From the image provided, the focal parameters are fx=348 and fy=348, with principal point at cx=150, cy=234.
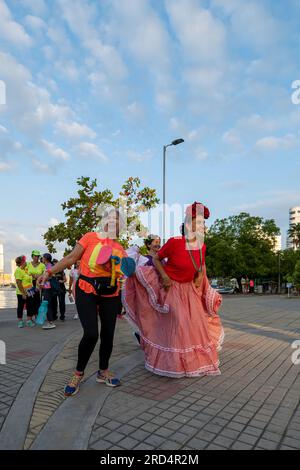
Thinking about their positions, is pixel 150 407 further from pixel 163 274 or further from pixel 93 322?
pixel 163 274

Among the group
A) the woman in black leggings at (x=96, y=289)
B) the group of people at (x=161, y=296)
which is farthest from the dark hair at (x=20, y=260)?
the woman in black leggings at (x=96, y=289)

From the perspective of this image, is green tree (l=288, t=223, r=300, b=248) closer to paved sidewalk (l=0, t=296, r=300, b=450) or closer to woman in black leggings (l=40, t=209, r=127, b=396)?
paved sidewalk (l=0, t=296, r=300, b=450)

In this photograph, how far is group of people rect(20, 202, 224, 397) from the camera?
3.66m

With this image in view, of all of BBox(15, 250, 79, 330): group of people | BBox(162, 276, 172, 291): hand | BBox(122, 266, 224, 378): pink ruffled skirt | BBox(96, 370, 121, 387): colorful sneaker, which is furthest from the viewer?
BBox(15, 250, 79, 330): group of people

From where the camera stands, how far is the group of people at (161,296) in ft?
12.0

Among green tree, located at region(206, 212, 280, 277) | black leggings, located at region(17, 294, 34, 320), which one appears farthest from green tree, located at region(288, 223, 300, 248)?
black leggings, located at region(17, 294, 34, 320)

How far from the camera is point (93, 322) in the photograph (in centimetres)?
351

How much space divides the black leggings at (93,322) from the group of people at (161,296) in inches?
0.4

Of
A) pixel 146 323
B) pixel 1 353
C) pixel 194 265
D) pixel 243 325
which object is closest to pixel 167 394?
pixel 146 323

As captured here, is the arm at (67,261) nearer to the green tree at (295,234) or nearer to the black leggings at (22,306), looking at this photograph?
the black leggings at (22,306)

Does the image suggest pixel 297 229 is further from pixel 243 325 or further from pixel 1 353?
pixel 1 353

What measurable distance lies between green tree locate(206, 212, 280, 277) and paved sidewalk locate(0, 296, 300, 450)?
41999 millimetres

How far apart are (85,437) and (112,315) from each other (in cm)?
132

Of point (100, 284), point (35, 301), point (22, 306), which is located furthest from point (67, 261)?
point (35, 301)
